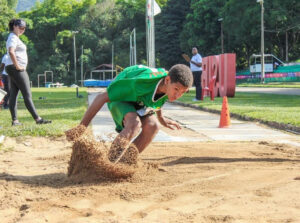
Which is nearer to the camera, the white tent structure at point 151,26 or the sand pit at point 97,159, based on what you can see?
the sand pit at point 97,159

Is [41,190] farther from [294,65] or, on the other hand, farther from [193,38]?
[193,38]

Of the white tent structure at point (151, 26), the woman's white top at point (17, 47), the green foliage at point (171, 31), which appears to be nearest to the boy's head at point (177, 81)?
the woman's white top at point (17, 47)

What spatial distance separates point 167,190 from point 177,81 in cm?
100

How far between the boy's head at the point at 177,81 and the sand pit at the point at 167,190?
843mm

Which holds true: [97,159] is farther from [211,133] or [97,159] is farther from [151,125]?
[211,133]

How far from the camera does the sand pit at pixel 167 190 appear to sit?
3.19 m

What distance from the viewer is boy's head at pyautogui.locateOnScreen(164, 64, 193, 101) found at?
4156 mm

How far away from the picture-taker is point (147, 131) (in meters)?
4.66

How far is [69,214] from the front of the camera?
329 cm

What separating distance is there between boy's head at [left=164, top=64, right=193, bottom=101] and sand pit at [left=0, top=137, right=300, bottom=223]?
843 mm

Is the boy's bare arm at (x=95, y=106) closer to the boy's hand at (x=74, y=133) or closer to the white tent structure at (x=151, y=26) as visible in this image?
the boy's hand at (x=74, y=133)

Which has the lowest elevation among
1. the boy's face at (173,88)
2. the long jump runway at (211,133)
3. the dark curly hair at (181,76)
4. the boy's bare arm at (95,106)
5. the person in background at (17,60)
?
the long jump runway at (211,133)

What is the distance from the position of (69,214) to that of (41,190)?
0.86 meters

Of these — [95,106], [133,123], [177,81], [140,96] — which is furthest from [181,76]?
[95,106]
